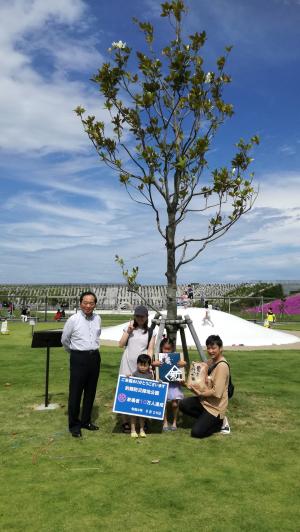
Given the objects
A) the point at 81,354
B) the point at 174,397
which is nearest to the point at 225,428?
the point at 174,397

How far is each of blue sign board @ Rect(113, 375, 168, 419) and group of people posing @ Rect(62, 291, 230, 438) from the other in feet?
0.74

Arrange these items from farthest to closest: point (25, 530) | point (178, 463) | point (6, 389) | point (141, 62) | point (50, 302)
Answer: point (50, 302), point (6, 389), point (141, 62), point (178, 463), point (25, 530)

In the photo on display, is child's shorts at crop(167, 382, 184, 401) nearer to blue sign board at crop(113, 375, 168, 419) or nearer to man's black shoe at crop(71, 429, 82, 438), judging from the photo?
blue sign board at crop(113, 375, 168, 419)

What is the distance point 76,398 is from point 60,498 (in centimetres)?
225

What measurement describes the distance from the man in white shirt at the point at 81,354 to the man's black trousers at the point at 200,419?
150 cm

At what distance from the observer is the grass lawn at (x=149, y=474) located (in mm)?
4480

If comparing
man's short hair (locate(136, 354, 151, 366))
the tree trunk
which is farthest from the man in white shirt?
the tree trunk

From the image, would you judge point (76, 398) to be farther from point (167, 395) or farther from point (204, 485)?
point (204, 485)

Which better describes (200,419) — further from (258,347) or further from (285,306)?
(285,306)

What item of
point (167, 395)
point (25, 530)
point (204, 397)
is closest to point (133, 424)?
point (167, 395)

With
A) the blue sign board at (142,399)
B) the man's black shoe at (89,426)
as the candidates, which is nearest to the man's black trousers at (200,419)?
the blue sign board at (142,399)

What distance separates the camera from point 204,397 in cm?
714

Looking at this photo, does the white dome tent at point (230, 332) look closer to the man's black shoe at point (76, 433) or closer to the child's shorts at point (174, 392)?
the child's shorts at point (174, 392)

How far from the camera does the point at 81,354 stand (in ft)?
23.1
